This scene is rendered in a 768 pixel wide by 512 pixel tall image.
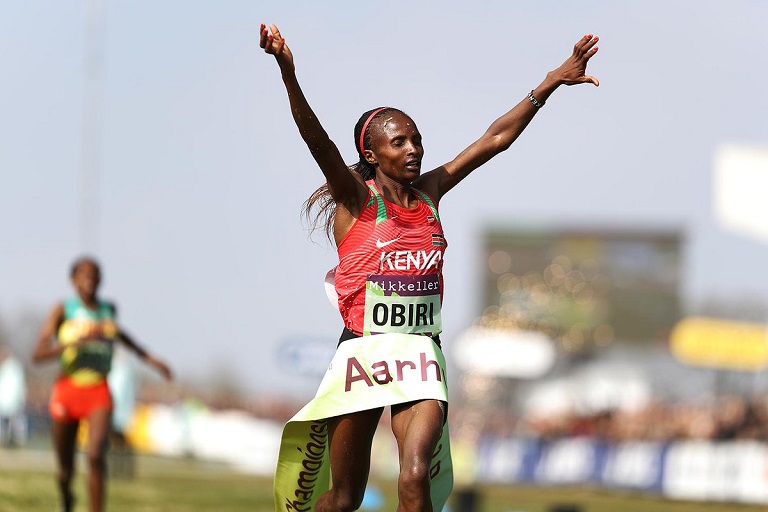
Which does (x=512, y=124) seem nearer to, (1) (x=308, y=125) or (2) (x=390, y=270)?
(2) (x=390, y=270)

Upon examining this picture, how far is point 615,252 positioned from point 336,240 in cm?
5708

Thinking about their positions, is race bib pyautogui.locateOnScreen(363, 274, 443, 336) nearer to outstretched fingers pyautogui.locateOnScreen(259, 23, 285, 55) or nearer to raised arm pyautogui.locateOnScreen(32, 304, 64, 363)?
outstretched fingers pyautogui.locateOnScreen(259, 23, 285, 55)

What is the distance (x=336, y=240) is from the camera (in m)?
8.16

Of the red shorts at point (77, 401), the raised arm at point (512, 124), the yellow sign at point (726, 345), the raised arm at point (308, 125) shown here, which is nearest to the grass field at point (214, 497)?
the red shorts at point (77, 401)

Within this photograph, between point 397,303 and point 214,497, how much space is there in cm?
1098

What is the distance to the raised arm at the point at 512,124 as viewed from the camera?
8.66 metres

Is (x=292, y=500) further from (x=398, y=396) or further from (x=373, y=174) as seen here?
(x=373, y=174)

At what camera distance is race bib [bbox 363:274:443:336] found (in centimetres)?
796

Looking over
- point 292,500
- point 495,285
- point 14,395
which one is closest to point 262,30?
point 292,500

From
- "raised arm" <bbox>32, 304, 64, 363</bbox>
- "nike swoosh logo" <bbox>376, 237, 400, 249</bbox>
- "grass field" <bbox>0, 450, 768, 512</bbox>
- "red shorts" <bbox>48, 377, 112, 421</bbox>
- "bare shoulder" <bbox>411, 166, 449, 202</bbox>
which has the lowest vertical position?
"grass field" <bbox>0, 450, 768, 512</bbox>

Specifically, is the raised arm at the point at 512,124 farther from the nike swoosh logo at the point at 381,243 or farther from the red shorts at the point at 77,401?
the red shorts at the point at 77,401

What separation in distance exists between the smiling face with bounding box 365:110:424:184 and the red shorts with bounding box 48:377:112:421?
528 cm

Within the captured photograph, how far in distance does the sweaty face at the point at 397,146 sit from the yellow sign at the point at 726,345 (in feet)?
171

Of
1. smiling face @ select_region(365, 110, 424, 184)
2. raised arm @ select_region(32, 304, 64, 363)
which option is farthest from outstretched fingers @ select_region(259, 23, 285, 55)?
raised arm @ select_region(32, 304, 64, 363)
